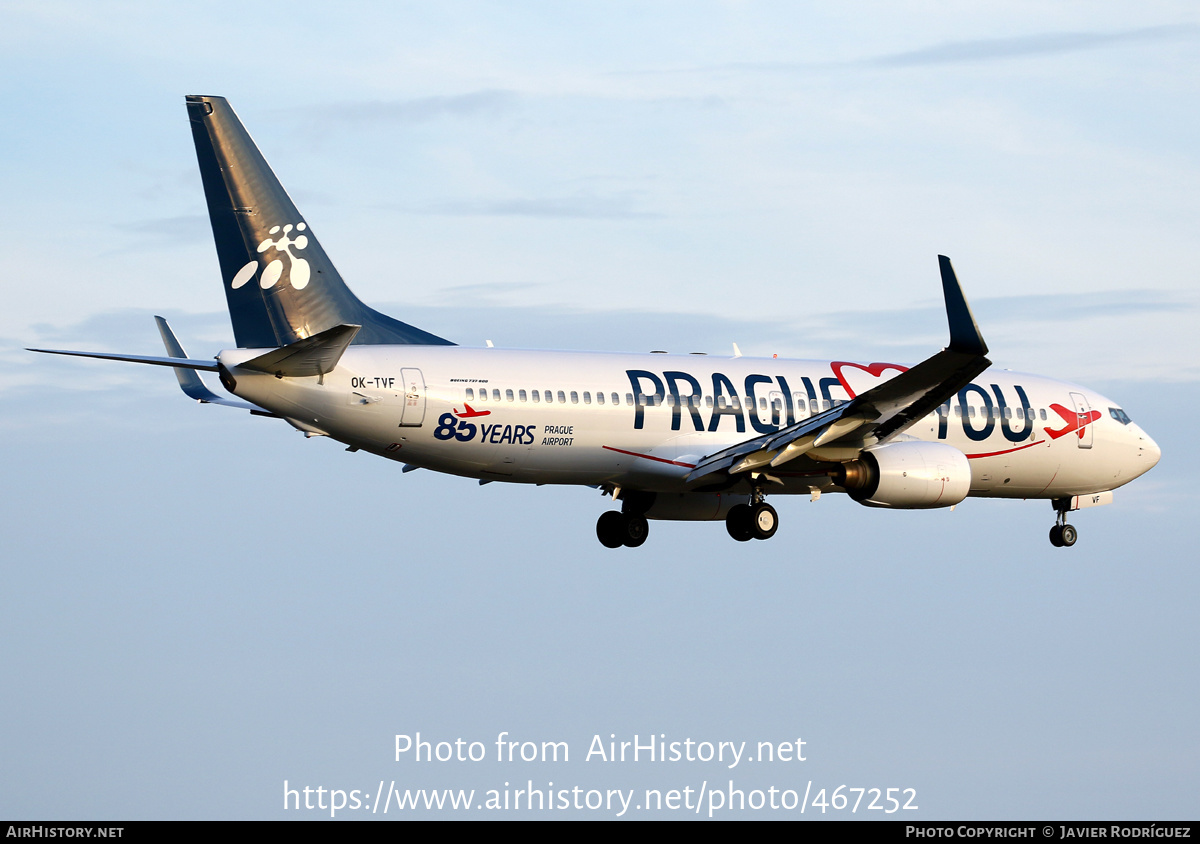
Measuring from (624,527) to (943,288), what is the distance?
40.9ft

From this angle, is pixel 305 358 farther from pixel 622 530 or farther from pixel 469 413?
pixel 622 530

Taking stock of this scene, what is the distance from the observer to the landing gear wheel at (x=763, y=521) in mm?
32344

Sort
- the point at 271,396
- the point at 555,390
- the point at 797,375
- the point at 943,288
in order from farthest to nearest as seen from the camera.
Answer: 1. the point at 797,375
2. the point at 555,390
3. the point at 271,396
4. the point at 943,288

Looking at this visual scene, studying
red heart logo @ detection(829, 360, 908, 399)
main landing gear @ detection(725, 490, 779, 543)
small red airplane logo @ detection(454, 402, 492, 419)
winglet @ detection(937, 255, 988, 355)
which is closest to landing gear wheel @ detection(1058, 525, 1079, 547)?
red heart logo @ detection(829, 360, 908, 399)

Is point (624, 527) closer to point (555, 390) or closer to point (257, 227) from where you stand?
point (555, 390)

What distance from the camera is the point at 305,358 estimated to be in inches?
1062

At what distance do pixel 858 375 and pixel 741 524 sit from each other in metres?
5.38

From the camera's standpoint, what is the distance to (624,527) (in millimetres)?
35344

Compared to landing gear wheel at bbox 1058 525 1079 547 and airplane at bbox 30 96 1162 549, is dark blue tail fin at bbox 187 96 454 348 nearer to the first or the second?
airplane at bbox 30 96 1162 549

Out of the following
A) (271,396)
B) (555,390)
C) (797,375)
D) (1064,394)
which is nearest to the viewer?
(271,396)

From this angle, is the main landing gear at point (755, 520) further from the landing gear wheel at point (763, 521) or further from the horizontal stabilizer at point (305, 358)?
the horizontal stabilizer at point (305, 358)

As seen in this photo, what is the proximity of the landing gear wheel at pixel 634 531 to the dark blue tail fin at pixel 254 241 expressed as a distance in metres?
9.75

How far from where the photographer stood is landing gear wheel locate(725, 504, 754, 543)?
32.4 m

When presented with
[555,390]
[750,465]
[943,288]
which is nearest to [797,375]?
[750,465]
